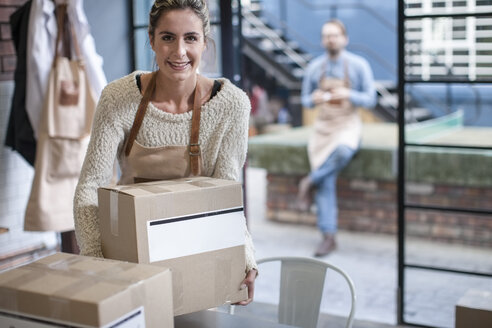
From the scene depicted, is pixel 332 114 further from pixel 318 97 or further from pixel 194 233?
pixel 194 233

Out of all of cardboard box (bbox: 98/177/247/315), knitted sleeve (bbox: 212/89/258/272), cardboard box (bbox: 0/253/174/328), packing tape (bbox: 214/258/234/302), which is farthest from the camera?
knitted sleeve (bbox: 212/89/258/272)

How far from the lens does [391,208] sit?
572cm

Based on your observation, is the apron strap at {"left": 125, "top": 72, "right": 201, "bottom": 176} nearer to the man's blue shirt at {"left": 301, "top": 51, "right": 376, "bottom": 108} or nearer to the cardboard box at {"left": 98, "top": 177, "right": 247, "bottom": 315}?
the cardboard box at {"left": 98, "top": 177, "right": 247, "bottom": 315}

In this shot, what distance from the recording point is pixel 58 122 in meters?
3.45

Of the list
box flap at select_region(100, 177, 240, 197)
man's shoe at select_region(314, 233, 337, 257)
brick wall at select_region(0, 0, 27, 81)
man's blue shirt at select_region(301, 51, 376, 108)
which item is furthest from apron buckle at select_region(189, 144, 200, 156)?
man's blue shirt at select_region(301, 51, 376, 108)

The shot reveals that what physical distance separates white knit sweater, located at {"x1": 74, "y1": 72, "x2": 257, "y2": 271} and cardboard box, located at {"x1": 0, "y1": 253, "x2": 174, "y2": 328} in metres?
0.31

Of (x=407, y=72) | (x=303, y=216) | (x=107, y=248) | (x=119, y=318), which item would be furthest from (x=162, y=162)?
(x=303, y=216)

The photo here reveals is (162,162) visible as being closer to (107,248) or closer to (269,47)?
(107,248)

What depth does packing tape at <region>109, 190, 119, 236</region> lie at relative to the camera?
1.65 meters

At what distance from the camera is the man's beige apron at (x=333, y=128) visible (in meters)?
5.55

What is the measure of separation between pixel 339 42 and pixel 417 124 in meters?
2.07

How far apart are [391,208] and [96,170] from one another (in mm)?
4172

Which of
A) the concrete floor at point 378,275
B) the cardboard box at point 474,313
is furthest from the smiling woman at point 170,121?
the concrete floor at point 378,275

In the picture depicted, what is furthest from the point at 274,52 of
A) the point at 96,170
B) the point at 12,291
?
the point at 12,291
